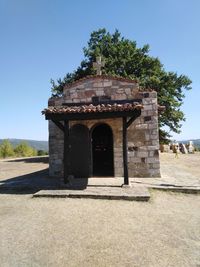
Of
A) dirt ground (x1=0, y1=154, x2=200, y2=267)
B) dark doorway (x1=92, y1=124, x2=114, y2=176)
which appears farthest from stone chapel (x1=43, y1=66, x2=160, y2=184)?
dirt ground (x1=0, y1=154, x2=200, y2=267)

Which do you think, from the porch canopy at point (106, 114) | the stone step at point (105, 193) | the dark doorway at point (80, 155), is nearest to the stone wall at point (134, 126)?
the dark doorway at point (80, 155)

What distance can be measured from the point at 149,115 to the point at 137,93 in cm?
103

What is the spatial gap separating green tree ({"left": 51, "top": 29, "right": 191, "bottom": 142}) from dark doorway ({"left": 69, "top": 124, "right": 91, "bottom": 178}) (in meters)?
9.80

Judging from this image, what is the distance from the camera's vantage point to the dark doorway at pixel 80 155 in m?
10.0

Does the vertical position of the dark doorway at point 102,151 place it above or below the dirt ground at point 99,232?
above

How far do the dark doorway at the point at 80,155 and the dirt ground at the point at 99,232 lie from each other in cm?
309

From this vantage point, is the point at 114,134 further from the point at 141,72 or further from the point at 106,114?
the point at 141,72

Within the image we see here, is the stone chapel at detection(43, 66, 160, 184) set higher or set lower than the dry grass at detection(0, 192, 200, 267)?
higher

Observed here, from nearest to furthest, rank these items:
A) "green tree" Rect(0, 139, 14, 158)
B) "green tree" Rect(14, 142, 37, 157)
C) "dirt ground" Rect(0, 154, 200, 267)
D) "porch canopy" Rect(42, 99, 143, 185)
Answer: "dirt ground" Rect(0, 154, 200, 267) → "porch canopy" Rect(42, 99, 143, 185) → "green tree" Rect(0, 139, 14, 158) → "green tree" Rect(14, 142, 37, 157)

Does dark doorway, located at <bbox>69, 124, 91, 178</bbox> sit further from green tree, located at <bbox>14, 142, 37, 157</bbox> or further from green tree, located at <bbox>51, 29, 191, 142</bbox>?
green tree, located at <bbox>14, 142, 37, 157</bbox>

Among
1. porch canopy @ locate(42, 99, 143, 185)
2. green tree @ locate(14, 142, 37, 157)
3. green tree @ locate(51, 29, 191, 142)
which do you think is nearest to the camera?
porch canopy @ locate(42, 99, 143, 185)

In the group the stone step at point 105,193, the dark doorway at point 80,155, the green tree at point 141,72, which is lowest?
the stone step at point 105,193

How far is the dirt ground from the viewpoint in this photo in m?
3.66

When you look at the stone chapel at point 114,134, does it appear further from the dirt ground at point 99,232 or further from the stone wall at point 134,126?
the dirt ground at point 99,232
